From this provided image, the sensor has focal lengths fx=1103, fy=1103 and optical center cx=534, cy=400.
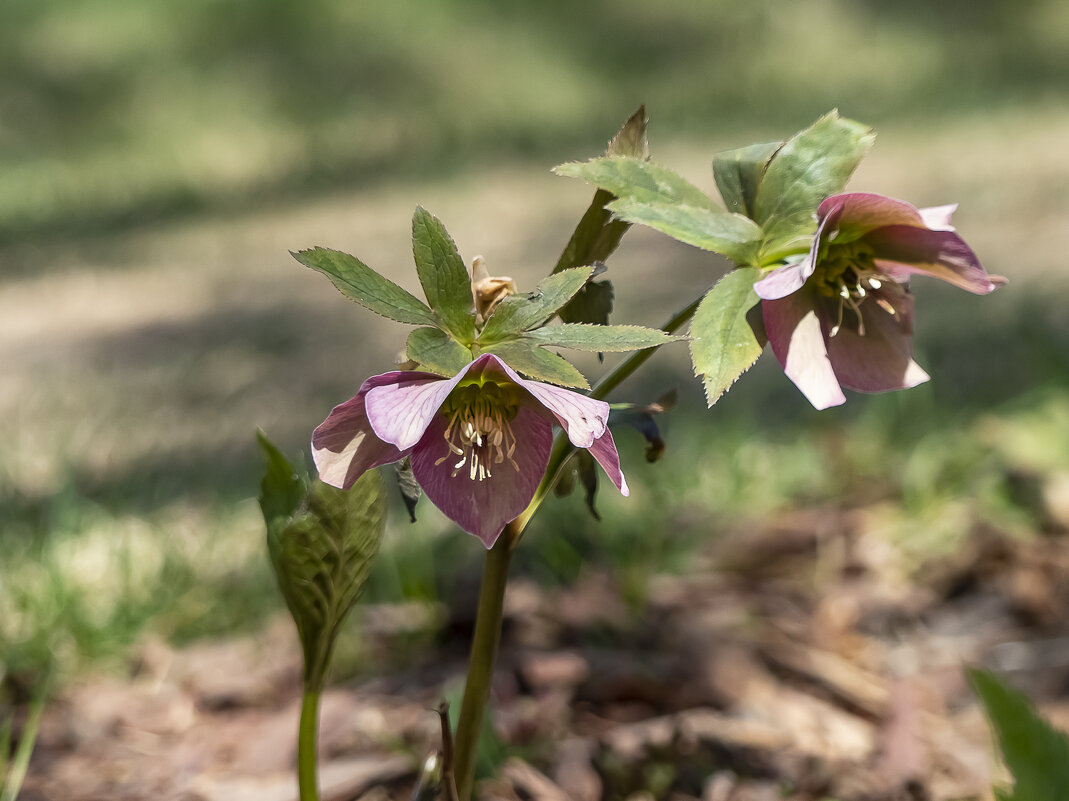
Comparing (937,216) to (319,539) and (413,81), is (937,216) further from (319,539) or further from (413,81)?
(413,81)

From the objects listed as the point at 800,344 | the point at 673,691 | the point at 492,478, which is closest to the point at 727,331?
the point at 800,344

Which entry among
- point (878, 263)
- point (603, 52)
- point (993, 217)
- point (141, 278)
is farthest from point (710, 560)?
point (603, 52)

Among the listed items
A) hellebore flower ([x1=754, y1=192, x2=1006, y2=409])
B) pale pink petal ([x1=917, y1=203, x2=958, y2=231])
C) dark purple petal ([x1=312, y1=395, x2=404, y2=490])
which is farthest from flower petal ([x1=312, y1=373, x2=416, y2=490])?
pale pink petal ([x1=917, y1=203, x2=958, y2=231])

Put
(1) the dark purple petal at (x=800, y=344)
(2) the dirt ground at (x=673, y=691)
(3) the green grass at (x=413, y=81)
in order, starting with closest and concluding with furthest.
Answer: (1) the dark purple petal at (x=800, y=344)
(2) the dirt ground at (x=673, y=691)
(3) the green grass at (x=413, y=81)

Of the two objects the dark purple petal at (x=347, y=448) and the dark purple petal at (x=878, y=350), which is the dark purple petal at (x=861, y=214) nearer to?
the dark purple petal at (x=878, y=350)

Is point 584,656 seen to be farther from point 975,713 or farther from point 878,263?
point 878,263

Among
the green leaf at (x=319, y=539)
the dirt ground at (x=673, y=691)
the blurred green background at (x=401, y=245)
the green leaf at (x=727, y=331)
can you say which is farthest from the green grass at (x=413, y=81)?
the green leaf at (x=727, y=331)

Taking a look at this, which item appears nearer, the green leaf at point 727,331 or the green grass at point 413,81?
the green leaf at point 727,331

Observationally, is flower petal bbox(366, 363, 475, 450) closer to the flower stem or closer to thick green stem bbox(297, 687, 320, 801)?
the flower stem
